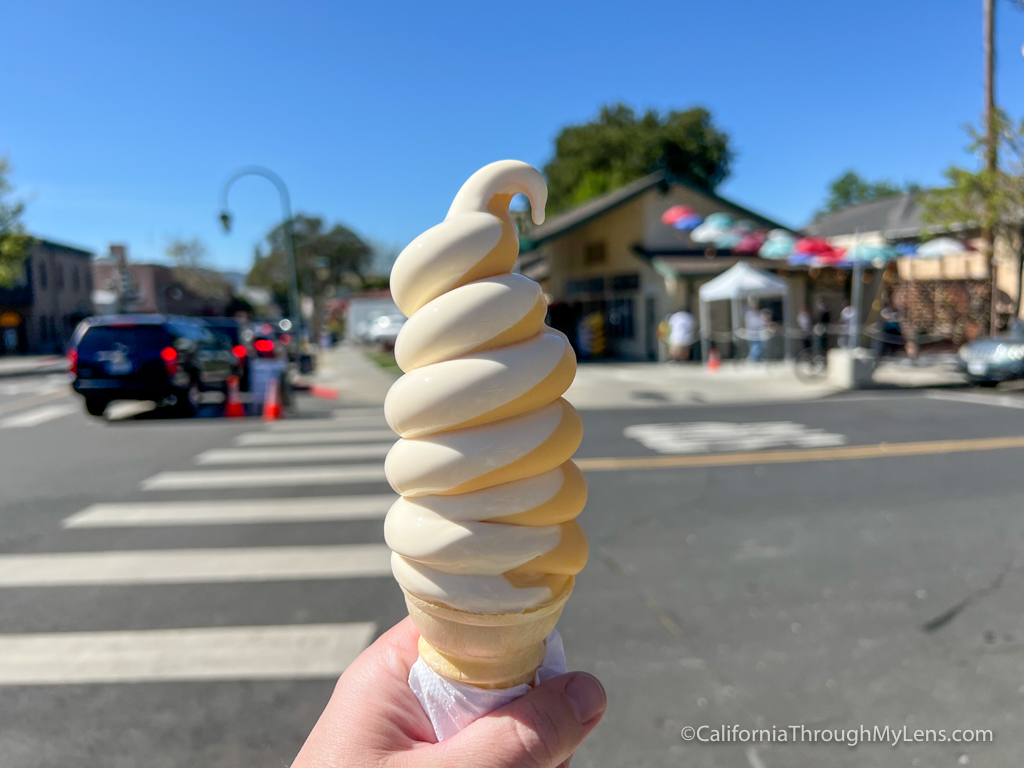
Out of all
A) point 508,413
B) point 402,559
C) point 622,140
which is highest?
point 622,140

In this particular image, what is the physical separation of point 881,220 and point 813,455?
1027 inches

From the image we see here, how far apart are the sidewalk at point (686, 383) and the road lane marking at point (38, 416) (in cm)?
537

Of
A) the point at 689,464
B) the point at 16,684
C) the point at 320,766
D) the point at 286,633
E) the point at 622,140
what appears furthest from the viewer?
the point at 622,140

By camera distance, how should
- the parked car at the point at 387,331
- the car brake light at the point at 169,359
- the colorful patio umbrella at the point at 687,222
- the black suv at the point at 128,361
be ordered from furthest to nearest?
the parked car at the point at 387,331, the colorful patio umbrella at the point at 687,222, the car brake light at the point at 169,359, the black suv at the point at 128,361

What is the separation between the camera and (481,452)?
1.26 m

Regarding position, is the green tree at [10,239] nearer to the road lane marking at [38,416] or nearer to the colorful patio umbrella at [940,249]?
the road lane marking at [38,416]

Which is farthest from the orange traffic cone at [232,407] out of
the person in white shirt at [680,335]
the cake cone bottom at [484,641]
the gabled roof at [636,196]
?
the cake cone bottom at [484,641]

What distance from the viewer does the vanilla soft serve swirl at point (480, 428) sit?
1.27 metres

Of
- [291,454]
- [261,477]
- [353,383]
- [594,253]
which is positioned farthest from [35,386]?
[594,253]

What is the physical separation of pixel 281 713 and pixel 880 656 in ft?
10.7

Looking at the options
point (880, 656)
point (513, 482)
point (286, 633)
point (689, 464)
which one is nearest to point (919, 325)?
point (689, 464)

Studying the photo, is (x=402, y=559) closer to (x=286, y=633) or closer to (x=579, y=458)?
(x=286, y=633)

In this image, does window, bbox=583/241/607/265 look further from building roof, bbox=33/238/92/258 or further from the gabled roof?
building roof, bbox=33/238/92/258

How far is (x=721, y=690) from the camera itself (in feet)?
12.0
